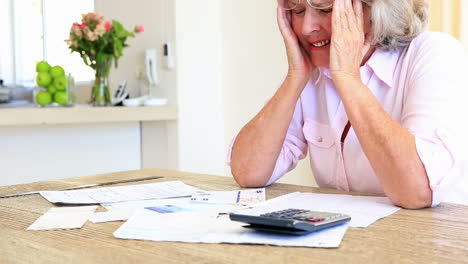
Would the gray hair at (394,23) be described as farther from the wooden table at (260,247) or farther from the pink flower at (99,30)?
the pink flower at (99,30)

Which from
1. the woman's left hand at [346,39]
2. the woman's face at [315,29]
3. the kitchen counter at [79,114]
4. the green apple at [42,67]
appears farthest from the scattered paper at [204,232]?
the green apple at [42,67]

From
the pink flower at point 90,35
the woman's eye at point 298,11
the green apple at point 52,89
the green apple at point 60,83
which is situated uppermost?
the pink flower at point 90,35

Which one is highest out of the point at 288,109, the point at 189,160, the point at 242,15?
the point at 242,15

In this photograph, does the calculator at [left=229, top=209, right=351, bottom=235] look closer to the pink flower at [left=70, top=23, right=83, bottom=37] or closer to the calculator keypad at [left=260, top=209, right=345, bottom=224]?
the calculator keypad at [left=260, top=209, right=345, bottom=224]

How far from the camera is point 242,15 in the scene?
296cm

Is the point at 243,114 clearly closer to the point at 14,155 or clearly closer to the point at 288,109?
the point at 14,155

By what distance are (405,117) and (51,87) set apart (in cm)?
189

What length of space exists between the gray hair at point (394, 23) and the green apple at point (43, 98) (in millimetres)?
1718

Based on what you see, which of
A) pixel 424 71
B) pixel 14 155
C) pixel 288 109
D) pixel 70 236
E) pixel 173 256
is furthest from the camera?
pixel 14 155

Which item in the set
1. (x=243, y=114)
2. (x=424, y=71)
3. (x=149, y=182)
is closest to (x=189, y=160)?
(x=243, y=114)

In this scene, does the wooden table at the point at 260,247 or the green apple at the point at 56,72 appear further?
the green apple at the point at 56,72

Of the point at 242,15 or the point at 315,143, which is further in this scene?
the point at 242,15

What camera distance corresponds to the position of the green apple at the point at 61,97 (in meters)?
2.71

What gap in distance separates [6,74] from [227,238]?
11.9 feet
